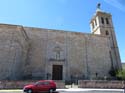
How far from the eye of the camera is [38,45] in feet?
86.1

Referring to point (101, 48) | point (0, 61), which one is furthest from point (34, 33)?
point (101, 48)

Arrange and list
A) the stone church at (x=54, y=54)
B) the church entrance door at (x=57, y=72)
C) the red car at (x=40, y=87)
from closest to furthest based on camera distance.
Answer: the red car at (x=40, y=87) → the stone church at (x=54, y=54) → the church entrance door at (x=57, y=72)

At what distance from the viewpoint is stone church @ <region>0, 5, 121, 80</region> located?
70.0 feet

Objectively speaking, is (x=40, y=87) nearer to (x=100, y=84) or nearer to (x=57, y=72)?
(x=100, y=84)

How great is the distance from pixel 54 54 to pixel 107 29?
53.4 feet

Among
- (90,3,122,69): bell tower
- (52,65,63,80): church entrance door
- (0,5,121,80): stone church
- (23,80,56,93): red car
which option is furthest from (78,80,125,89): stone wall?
(90,3,122,69): bell tower

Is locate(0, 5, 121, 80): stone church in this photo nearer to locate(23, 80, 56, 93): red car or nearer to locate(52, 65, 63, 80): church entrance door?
locate(52, 65, 63, 80): church entrance door

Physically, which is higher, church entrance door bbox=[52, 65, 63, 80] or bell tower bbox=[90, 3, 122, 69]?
bell tower bbox=[90, 3, 122, 69]

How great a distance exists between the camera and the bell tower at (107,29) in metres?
30.0

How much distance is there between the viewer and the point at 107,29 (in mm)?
33969

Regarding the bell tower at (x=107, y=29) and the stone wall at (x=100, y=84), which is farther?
the bell tower at (x=107, y=29)

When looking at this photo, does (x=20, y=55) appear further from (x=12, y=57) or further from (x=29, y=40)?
(x=29, y=40)

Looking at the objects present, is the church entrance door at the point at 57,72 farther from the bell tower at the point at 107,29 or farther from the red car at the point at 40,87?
the red car at the point at 40,87

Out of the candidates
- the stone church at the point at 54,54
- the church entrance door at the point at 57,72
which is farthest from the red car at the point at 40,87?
the church entrance door at the point at 57,72
